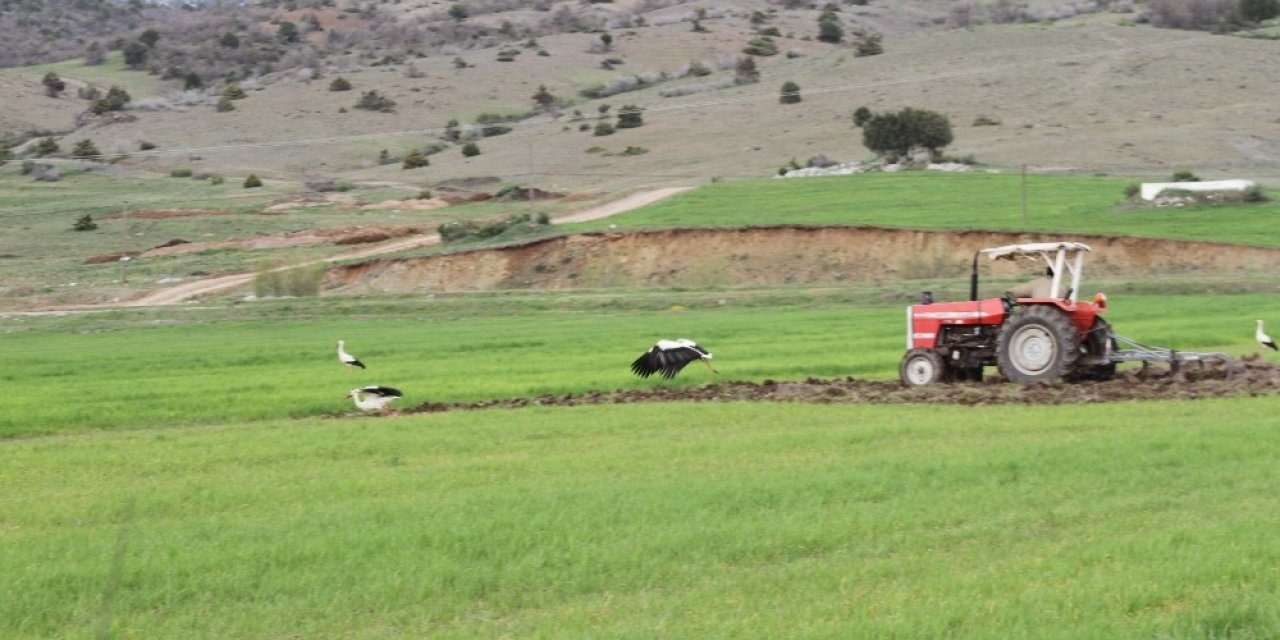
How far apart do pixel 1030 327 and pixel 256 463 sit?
1054cm

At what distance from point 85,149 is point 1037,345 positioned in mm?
87472

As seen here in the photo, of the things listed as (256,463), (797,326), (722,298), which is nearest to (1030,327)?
(256,463)

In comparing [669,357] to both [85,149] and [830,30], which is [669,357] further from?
[830,30]

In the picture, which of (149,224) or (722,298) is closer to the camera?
(722,298)

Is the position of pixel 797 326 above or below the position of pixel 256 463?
below

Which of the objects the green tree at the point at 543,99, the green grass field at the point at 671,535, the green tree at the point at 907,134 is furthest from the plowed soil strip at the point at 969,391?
the green tree at the point at 543,99

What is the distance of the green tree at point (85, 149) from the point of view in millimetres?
97350

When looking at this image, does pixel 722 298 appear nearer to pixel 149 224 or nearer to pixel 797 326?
pixel 797 326

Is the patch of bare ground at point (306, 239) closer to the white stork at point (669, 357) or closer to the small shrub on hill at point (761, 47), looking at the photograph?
the white stork at point (669, 357)

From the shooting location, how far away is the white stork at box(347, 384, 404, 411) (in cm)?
2062

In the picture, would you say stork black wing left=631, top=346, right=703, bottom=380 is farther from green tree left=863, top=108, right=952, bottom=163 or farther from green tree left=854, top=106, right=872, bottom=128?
green tree left=854, top=106, right=872, bottom=128

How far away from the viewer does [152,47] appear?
153 meters

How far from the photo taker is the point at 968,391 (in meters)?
21.2

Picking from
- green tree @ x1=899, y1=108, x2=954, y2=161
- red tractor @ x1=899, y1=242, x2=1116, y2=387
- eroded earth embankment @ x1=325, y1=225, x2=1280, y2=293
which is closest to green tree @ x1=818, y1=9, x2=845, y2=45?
green tree @ x1=899, y1=108, x2=954, y2=161
